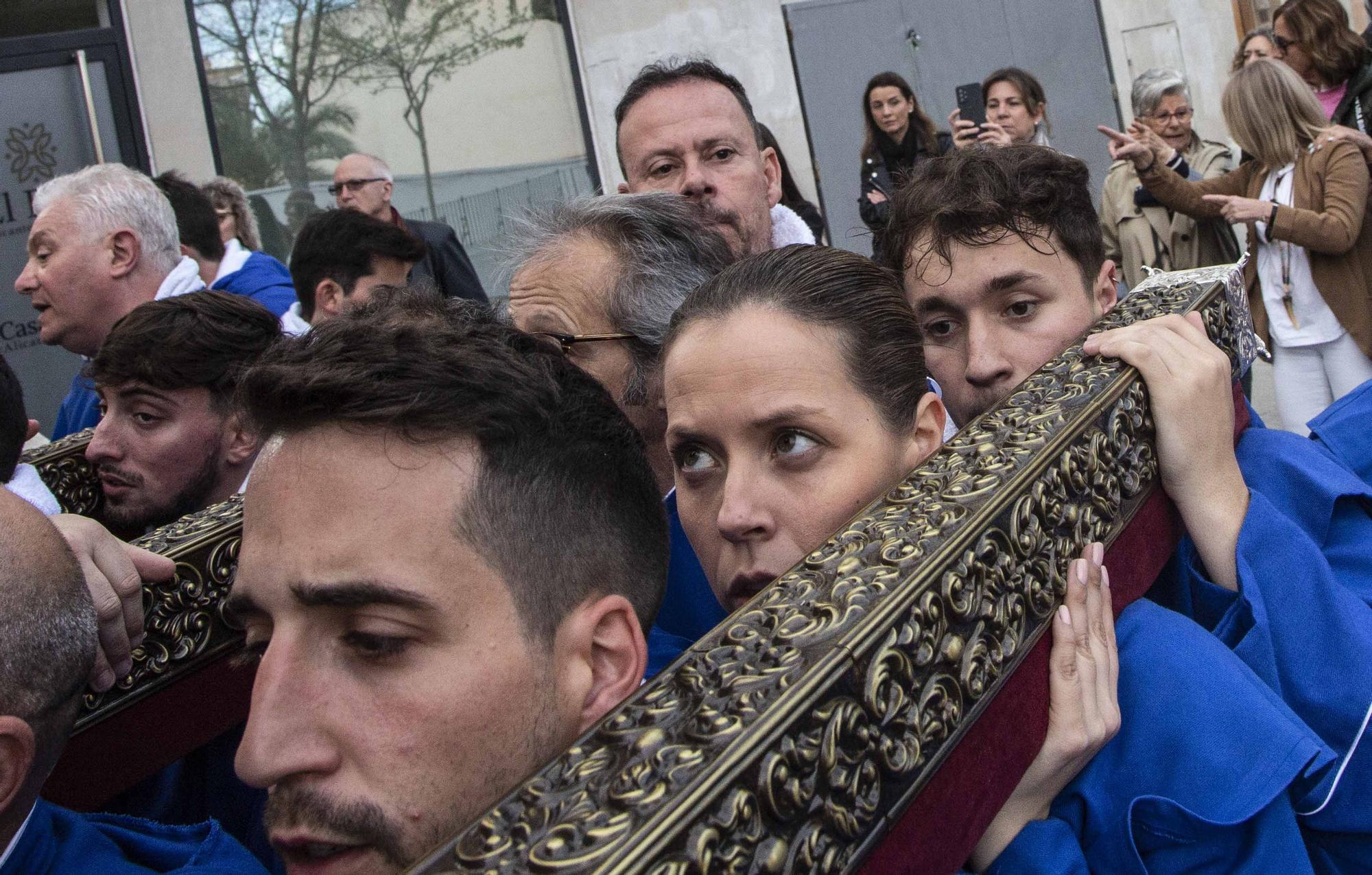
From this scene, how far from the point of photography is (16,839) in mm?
1408

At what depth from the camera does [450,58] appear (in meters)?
7.57

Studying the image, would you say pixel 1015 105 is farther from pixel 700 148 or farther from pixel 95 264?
pixel 95 264

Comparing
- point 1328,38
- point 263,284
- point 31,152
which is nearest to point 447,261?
point 263,284

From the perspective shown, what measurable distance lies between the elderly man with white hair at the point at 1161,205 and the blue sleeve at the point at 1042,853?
4386mm

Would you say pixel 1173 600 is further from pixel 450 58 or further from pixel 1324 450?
pixel 450 58

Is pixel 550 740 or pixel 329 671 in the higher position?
pixel 329 671

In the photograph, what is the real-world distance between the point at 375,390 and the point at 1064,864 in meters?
0.87

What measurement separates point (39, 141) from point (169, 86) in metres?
0.76

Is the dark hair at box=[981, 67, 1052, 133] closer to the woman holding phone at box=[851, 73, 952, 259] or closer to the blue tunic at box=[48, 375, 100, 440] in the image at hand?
the woman holding phone at box=[851, 73, 952, 259]

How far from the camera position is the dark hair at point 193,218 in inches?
202

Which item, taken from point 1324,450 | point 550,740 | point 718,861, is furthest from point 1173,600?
point 718,861

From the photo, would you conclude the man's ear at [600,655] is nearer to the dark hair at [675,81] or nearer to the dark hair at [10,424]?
the dark hair at [10,424]

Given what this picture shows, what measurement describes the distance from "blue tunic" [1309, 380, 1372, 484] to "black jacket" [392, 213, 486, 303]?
4063mm

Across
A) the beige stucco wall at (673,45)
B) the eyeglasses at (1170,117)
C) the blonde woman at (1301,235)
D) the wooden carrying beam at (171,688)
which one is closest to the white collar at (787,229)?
the blonde woman at (1301,235)
